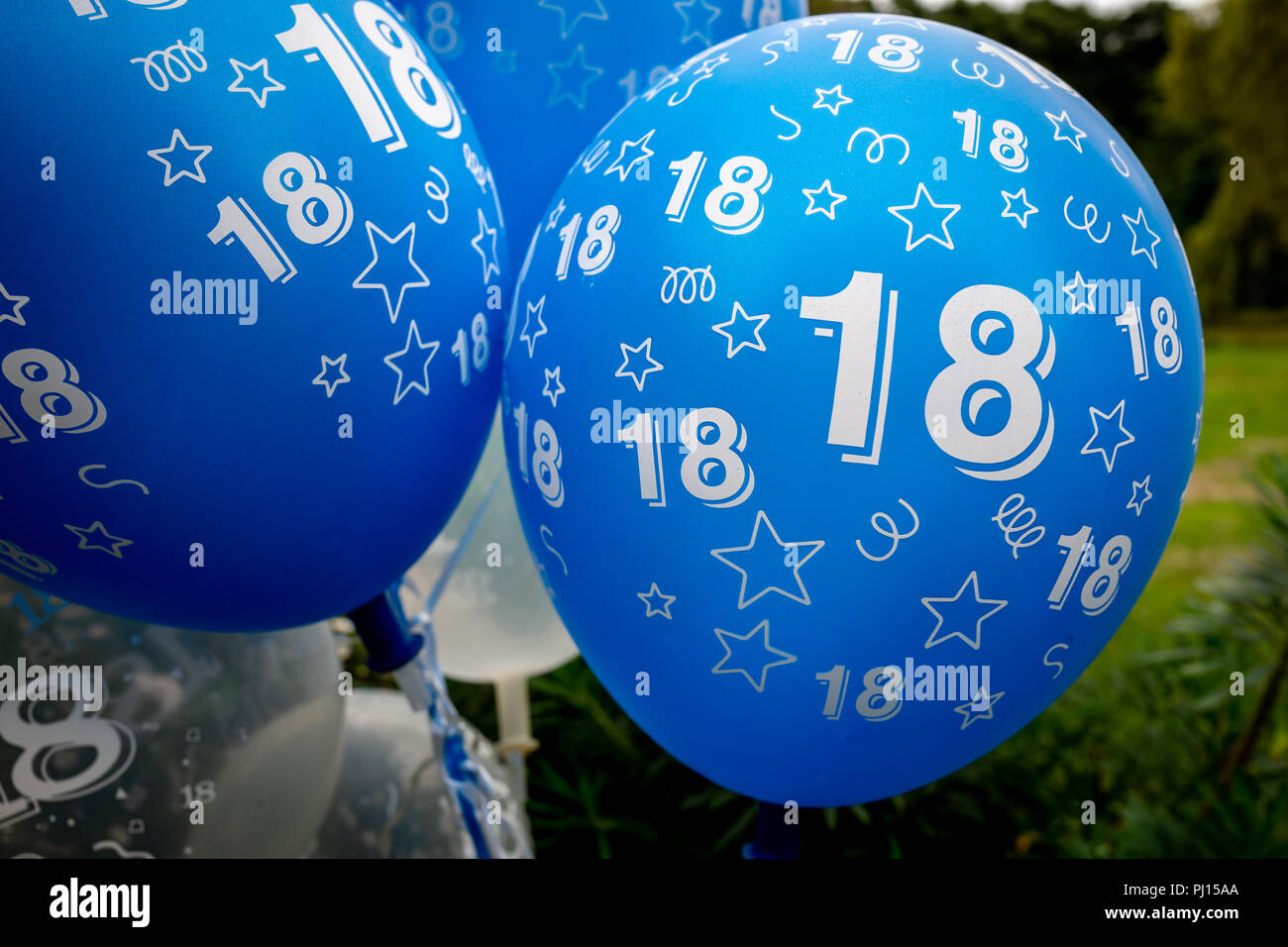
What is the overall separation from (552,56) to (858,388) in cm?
57

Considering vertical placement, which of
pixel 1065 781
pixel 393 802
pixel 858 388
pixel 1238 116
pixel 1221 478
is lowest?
pixel 1221 478

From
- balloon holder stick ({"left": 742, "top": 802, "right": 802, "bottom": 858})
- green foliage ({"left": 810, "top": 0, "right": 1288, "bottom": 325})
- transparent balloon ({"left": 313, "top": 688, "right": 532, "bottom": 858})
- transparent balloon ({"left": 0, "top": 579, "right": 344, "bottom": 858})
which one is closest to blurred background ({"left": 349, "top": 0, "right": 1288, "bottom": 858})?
transparent balloon ({"left": 313, "top": 688, "right": 532, "bottom": 858})

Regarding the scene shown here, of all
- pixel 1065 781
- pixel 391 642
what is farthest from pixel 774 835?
pixel 1065 781

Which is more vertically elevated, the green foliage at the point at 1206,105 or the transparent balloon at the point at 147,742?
the green foliage at the point at 1206,105

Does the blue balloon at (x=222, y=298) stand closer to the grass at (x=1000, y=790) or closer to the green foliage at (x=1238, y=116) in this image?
the grass at (x=1000, y=790)

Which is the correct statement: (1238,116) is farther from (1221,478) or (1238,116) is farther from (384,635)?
(384,635)

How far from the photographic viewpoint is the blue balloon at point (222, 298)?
26.7 inches

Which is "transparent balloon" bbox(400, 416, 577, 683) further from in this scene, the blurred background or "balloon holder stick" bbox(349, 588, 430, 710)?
the blurred background

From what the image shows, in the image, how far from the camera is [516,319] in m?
0.86

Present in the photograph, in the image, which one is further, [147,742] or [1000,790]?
[1000,790]

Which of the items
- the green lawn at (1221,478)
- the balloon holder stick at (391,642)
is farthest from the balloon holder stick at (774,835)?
the green lawn at (1221,478)

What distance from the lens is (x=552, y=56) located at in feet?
3.34

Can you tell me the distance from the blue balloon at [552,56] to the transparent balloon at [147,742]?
621mm
